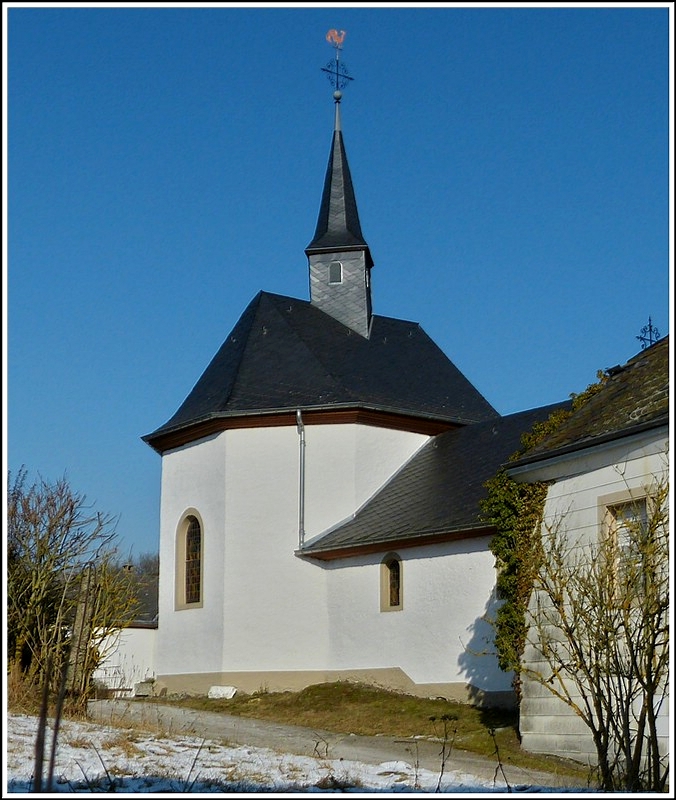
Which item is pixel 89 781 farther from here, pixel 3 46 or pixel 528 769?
pixel 3 46

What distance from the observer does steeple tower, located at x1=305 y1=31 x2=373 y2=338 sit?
27.0 meters

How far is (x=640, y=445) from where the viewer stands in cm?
1163

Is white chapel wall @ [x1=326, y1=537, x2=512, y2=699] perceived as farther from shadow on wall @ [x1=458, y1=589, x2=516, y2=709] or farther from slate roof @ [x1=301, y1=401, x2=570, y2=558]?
slate roof @ [x1=301, y1=401, x2=570, y2=558]

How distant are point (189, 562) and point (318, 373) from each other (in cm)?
525

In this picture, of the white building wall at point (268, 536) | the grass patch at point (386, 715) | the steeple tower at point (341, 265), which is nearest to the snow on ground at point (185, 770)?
the grass patch at point (386, 715)

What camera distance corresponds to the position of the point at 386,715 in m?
17.7

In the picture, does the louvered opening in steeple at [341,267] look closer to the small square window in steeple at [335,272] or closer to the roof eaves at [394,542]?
the small square window in steeple at [335,272]

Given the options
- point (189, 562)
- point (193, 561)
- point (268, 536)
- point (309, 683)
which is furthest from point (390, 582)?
point (189, 562)

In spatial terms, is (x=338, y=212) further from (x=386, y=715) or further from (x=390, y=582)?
(x=386, y=715)

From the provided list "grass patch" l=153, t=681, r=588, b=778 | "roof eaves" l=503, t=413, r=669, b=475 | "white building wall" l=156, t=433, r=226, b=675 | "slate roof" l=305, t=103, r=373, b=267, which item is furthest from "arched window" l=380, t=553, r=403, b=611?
"slate roof" l=305, t=103, r=373, b=267

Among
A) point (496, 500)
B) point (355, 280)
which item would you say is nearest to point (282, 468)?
point (355, 280)

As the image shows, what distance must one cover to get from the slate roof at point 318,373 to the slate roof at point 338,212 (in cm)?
174

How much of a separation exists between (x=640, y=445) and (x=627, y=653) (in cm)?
282

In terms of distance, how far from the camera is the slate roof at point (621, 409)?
1181 cm
